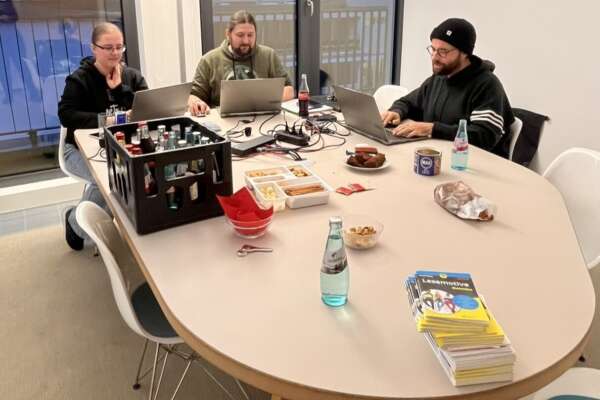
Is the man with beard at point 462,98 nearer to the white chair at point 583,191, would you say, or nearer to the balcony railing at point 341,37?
the white chair at point 583,191

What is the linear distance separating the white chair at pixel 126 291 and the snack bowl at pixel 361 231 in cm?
56

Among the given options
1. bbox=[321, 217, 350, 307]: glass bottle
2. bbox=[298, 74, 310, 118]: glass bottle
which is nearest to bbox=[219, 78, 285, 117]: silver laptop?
bbox=[298, 74, 310, 118]: glass bottle

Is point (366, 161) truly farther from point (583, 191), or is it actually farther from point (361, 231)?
point (583, 191)

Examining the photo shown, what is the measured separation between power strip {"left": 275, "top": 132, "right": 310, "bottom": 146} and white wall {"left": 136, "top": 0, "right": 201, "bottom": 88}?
63.7 inches

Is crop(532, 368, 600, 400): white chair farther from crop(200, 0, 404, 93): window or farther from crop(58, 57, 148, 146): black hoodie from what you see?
crop(200, 0, 404, 93): window

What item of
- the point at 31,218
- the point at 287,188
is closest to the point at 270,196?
the point at 287,188

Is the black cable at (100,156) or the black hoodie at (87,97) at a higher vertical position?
the black hoodie at (87,97)

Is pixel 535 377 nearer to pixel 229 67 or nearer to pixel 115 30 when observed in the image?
pixel 115 30

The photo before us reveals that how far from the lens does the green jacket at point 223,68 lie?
3.47m

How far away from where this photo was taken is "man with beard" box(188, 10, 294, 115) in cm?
341

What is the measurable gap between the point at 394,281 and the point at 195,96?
2.33 meters

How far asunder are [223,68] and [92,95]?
0.87 metres

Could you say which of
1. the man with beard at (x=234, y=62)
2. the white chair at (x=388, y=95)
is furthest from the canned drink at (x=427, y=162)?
the man with beard at (x=234, y=62)

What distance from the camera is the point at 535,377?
1.02 metres
